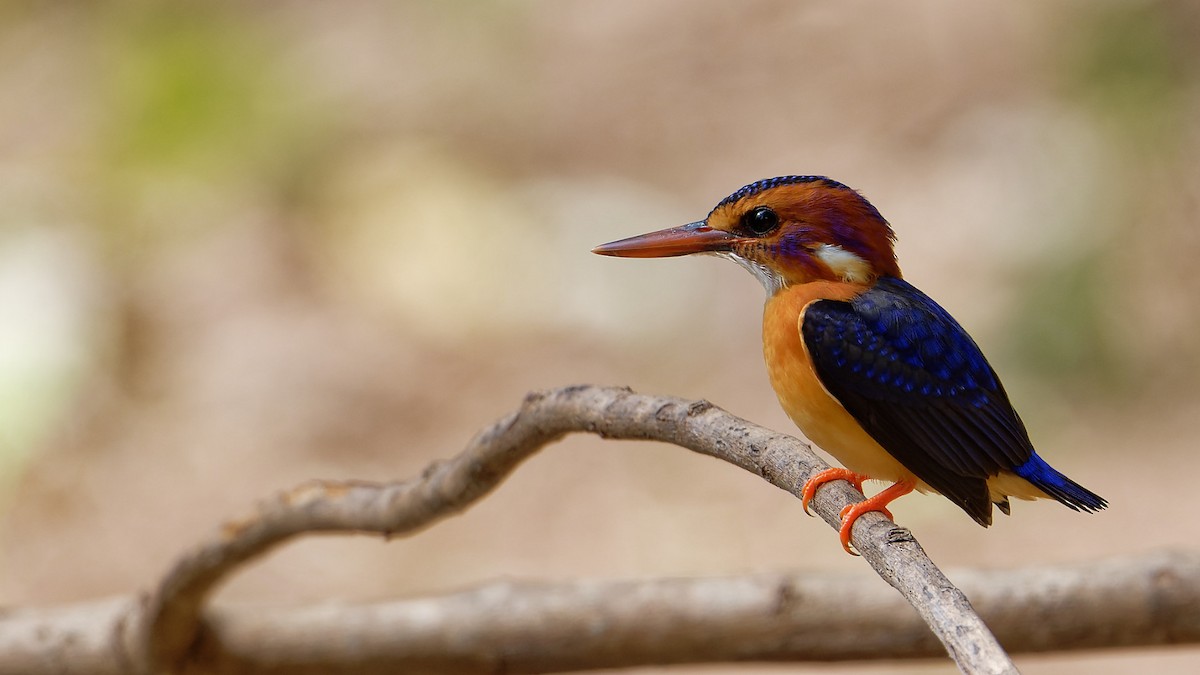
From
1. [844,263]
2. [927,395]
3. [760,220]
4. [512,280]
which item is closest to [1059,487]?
[927,395]

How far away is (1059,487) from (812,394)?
353 millimetres

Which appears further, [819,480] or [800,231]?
[800,231]

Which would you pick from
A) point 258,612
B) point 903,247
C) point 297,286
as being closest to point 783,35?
point 903,247

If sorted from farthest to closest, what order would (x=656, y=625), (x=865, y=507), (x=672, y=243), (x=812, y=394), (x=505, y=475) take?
(x=656, y=625)
(x=505, y=475)
(x=812, y=394)
(x=672, y=243)
(x=865, y=507)

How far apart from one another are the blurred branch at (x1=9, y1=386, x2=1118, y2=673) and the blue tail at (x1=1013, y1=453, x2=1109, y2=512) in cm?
26

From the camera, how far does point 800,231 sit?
73.6 inches

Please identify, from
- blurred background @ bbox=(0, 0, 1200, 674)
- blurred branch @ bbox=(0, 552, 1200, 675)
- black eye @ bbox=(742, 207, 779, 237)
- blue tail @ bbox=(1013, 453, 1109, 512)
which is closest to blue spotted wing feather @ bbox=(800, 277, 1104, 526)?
blue tail @ bbox=(1013, 453, 1109, 512)

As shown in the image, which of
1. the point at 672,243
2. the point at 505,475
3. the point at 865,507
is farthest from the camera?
the point at 505,475

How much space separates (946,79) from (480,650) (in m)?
5.38

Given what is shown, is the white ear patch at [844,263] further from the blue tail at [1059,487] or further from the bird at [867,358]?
the blue tail at [1059,487]

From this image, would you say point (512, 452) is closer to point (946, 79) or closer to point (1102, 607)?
point (1102, 607)

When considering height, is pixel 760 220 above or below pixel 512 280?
below

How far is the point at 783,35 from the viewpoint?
7.71m

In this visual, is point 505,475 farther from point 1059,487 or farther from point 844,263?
point 1059,487
